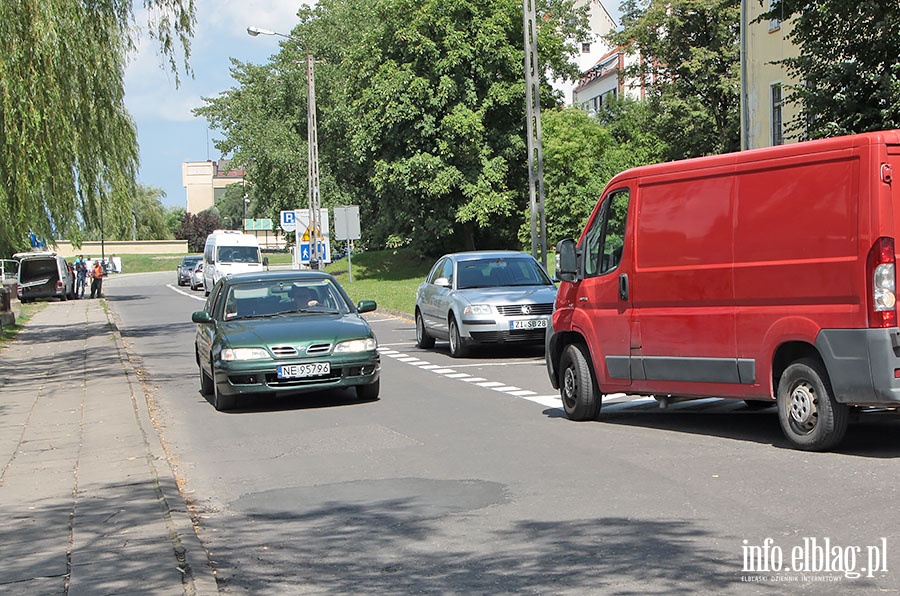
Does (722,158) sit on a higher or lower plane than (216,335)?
higher

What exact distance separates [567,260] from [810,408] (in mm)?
3204

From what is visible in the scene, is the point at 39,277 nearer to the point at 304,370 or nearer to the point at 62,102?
the point at 62,102

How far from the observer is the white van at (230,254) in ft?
166

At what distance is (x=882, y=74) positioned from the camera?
17.6 meters

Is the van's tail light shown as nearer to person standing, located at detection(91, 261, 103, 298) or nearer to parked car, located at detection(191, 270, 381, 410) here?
parked car, located at detection(191, 270, 381, 410)

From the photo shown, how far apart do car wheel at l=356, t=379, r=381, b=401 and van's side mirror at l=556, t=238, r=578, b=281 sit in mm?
3084

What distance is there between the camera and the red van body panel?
852 centimetres

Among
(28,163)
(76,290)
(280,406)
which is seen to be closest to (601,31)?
(76,290)

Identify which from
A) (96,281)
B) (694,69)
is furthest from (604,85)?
(96,281)

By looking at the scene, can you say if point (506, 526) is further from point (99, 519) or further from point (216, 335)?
point (216, 335)

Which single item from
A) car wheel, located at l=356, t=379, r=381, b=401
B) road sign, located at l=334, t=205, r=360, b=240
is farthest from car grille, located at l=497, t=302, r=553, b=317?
road sign, located at l=334, t=205, r=360, b=240

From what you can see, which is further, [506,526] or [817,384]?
[817,384]

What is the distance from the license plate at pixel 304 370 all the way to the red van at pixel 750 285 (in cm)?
290

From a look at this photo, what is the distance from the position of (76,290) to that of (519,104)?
78.0 ft
